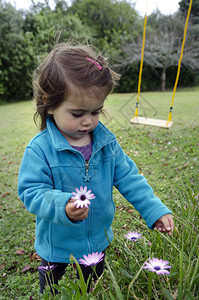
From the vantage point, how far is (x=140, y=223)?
143 centimetres

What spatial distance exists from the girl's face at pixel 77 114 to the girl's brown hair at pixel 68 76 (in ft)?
0.14

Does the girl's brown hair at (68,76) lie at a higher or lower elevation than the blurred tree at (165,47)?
lower

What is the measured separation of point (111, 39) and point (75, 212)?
77.3 ft

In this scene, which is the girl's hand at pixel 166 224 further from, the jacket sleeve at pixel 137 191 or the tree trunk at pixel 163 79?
the tree trunk at pixel 163 79

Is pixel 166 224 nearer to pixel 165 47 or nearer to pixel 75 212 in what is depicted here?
pixel 75 212

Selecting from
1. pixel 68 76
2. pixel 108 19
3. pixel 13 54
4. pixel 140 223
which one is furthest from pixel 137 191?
pixel 108 19

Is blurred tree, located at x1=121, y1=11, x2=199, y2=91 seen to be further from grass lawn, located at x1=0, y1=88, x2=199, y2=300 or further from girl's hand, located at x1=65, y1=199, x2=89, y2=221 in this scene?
girl's hand, located at x1=65, y1=199, x2=89, y2=221

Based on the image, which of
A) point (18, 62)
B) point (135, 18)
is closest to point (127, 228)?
point (18, 62)

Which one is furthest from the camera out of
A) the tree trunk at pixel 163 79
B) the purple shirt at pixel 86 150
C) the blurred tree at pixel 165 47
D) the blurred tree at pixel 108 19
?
the blurred tree at pixel 108 19

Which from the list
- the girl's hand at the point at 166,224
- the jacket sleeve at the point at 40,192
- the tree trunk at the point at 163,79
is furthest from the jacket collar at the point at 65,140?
the tree trunk at the point at 163,79

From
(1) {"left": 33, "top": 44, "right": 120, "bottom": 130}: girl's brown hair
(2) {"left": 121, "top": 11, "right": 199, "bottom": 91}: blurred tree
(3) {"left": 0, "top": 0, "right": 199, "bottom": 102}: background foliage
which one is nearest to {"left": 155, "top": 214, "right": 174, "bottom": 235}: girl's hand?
(1) {"left": 33, "top": 44, "right": 120, "bottom": 130}: girl's brown hair

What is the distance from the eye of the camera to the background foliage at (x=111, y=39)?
1641 centimetres

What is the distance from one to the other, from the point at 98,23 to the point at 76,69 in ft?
80.4

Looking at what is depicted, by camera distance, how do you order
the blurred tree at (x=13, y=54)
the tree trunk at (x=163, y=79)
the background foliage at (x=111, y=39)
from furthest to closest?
the tree trunk at (x=163, y=79) → the background foliage at (x=111, y=39) → the blurred tree at (x=13, y=54)
